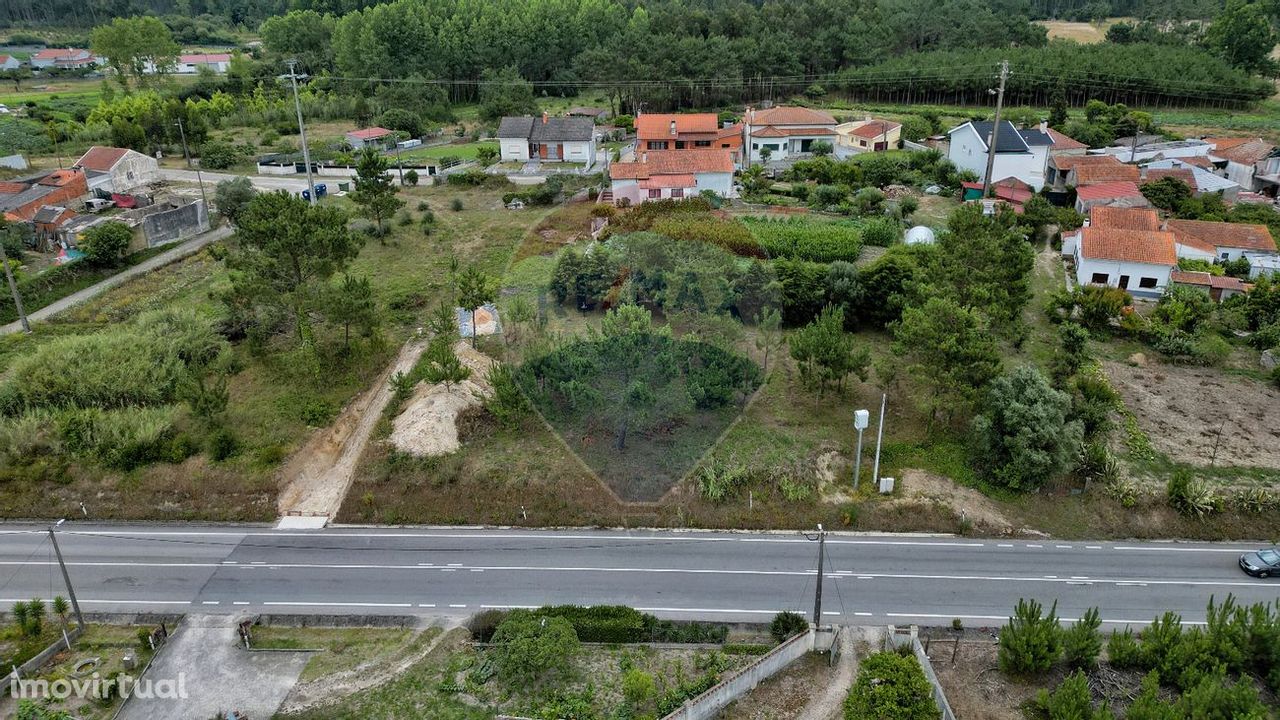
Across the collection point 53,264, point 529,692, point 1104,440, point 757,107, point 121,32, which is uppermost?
point 121,32

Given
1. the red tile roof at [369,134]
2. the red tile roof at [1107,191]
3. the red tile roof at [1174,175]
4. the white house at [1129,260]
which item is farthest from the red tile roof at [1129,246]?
the red tile roof at [369,134]

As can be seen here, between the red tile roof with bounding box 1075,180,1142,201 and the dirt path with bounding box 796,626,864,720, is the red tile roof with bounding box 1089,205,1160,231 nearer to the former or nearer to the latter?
the red tile roof with bounding box 1075,180,1142,201

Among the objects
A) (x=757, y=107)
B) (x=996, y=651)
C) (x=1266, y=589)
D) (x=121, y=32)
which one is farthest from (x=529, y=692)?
(x=121, y=32)

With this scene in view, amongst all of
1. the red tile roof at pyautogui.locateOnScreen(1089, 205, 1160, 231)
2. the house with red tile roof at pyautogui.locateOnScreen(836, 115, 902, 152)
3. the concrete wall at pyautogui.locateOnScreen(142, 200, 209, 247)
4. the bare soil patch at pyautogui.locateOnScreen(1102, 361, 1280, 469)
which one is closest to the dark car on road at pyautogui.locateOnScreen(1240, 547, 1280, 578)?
the bare soil patch at pyautogui.locateOnScreen(1102, 361, 1280, 469)

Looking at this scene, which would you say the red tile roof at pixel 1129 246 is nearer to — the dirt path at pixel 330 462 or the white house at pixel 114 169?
the dirt path at pixel 330 462

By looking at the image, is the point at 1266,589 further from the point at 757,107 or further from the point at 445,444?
the point at 757,107
